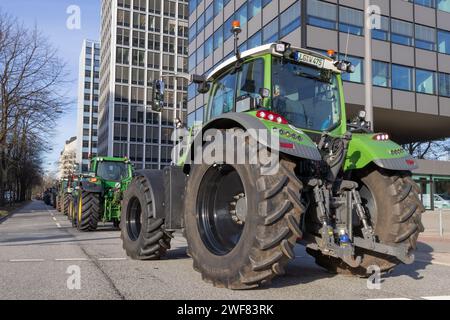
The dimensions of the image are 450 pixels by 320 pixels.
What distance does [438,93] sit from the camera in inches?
1200

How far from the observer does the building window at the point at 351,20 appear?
2689 centimetres

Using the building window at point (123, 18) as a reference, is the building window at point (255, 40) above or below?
below

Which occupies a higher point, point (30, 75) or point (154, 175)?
point (30, 75)

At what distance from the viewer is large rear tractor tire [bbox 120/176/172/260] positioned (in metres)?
7.45

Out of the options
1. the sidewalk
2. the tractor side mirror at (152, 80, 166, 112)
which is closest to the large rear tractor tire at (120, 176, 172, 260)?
the tractor side mirror at (152, 80, 166, 112)

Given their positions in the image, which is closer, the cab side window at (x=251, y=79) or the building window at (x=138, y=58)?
the cab side window at (x=251, y=79)

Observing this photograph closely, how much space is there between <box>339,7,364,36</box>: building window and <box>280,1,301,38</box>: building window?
9.45 ft

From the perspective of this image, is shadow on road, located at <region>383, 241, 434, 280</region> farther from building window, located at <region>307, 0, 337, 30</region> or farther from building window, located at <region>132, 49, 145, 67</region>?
building window, located at <region>132, 49, 145, 67</region>

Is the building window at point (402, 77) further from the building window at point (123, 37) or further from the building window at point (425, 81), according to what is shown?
the building window at point (123, 37)

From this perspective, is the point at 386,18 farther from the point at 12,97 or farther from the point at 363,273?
the point at 363,273

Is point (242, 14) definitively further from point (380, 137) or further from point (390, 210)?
point (390, 210)

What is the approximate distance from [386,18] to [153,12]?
6372 centimetres

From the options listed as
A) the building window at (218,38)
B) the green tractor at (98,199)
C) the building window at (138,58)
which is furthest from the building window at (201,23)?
the building window at (138,58)
